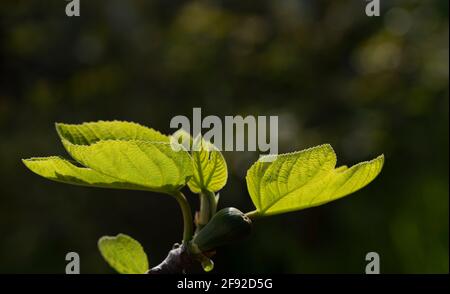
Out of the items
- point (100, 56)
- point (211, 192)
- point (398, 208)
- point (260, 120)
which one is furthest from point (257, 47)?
point (211, 192)

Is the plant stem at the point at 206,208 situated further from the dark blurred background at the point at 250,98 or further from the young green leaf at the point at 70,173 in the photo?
the dark blurred background at the point at 250,98

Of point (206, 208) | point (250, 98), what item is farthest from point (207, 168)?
point (250, 98)

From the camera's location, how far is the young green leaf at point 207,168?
1.50ft

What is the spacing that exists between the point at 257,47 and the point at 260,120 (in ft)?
1.33

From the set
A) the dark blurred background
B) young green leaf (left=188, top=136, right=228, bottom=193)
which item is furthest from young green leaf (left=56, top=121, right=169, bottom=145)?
the dark blurred background

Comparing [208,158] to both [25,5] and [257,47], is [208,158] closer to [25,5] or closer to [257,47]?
[25,5]

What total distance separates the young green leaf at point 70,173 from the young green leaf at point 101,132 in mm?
46

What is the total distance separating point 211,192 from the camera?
472 mm

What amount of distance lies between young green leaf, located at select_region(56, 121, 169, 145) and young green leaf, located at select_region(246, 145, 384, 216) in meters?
0.09

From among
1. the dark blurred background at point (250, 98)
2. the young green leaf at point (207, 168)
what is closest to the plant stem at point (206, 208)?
the young green leaf at point (207, 168)

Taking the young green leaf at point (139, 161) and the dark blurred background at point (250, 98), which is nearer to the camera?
the young green leaf at point (139, 161)

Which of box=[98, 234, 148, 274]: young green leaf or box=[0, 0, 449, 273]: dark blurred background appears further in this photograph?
box=[0, 0, 449, 273]: dark blurred background

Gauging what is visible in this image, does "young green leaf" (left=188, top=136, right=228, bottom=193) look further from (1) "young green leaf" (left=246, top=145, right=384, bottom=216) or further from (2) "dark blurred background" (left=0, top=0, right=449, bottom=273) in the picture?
(2) "dark blurred background" (left=0, top=0, right=449, bottom=273)

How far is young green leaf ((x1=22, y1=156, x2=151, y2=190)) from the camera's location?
416 millimetres
